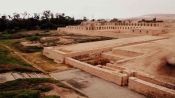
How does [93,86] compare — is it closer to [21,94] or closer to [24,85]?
[24,85]

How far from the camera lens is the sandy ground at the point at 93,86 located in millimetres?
10462

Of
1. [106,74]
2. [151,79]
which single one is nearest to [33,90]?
[106,74]

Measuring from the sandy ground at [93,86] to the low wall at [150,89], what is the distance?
26 centimetres

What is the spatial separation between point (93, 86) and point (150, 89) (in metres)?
2.91

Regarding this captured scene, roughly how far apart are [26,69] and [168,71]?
8033mm

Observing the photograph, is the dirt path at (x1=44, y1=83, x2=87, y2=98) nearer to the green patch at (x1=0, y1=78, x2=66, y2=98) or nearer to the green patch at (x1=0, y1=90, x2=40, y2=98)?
the green patch at (x1=0, y1=78, x2=66, y2=98)

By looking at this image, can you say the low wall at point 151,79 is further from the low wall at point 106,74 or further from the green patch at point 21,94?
the green patch at point 21,94

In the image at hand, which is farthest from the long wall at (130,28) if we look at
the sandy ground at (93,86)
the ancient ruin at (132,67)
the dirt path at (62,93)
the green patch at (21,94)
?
the green patch at (21,94)

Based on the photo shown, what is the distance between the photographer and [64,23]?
60625mm

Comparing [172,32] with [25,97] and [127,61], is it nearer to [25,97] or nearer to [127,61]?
[127,61]

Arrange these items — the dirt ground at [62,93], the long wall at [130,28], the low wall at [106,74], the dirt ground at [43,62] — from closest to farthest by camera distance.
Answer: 1. the dirt ground at [62,93]
2. the low wall at [106,74]
3. the dirt ground at [43,62]
4. the long wall at [130,28]

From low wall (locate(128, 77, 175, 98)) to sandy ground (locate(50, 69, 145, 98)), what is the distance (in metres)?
0.26

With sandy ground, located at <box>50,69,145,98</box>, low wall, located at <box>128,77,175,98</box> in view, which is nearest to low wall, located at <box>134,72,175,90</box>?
low wall, located at <box>128,77,175,98</box>

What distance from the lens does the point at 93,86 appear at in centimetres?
1166
